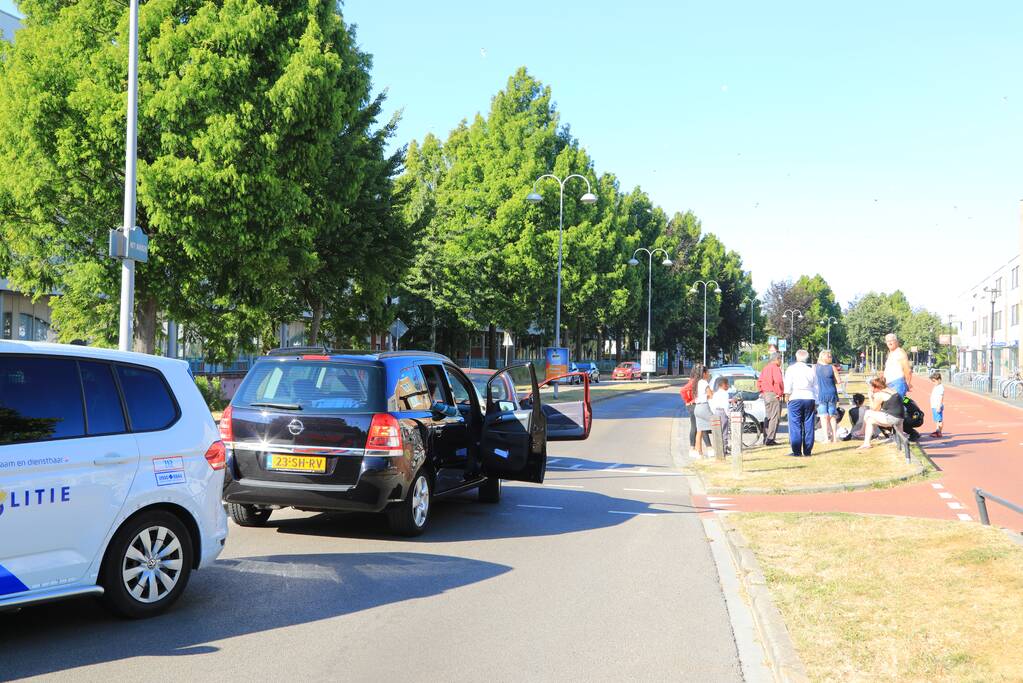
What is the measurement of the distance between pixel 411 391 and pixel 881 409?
39.3ft

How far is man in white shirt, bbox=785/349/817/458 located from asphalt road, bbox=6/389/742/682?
689 cm

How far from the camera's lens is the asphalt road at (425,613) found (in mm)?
5180

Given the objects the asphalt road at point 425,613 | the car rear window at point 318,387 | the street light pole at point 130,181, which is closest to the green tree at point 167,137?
the street light pole at point 130,181

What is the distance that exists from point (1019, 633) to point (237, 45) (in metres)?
17.2

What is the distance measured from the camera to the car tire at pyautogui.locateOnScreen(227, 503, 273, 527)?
30.7ft

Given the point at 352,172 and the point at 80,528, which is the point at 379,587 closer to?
the point at 80,528

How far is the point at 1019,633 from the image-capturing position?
5609mm

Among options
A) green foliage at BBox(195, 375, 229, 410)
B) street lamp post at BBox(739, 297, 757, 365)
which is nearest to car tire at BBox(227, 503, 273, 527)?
green foliage at BBox(195, 375, 229, 410)

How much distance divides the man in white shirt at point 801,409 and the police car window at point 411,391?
356 inches

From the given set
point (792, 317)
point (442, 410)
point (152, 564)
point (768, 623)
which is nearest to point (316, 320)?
point (442, 410)

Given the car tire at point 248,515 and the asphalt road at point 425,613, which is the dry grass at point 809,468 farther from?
the car tire at point 248,515

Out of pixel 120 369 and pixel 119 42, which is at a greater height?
pixel 119 42

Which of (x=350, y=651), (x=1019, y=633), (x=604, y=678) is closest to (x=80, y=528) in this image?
(x=350, y=651)

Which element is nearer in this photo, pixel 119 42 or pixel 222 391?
pixel 119 42
